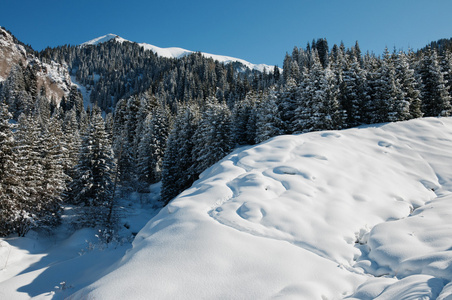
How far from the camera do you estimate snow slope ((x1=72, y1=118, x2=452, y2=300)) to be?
604 cm

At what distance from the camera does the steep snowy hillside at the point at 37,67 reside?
11512cm

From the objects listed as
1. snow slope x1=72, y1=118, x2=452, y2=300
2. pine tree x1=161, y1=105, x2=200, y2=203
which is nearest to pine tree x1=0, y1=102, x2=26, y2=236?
pine tree x1=161, y1=105, x2=200, y2=203

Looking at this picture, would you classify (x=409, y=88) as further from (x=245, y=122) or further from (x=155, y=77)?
(x=155, y=77)

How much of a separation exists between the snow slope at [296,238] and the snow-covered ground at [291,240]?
0.03 metres

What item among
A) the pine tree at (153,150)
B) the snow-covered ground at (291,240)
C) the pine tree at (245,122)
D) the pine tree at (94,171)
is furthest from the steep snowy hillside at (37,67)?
the snow-covered ground at (291,240)

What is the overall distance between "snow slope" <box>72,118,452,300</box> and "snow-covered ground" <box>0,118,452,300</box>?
3 centimetres

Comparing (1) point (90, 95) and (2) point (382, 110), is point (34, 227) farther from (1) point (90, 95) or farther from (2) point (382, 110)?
(1) point (90, 95)

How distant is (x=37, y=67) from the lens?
125000 millimetres

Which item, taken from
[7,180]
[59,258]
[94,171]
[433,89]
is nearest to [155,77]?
[94,171]

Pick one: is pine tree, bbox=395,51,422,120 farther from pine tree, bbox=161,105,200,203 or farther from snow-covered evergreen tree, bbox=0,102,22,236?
snow-covered evergreen tree, bbox=0,102,22,236

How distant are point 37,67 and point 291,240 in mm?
158224

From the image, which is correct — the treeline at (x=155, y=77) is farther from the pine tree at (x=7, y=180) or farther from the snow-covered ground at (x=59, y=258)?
the pine tree at (x=7, y=180)

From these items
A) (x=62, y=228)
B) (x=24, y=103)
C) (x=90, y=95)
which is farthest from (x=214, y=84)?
(x=62, y=228)

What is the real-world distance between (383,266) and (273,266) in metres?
3.42
